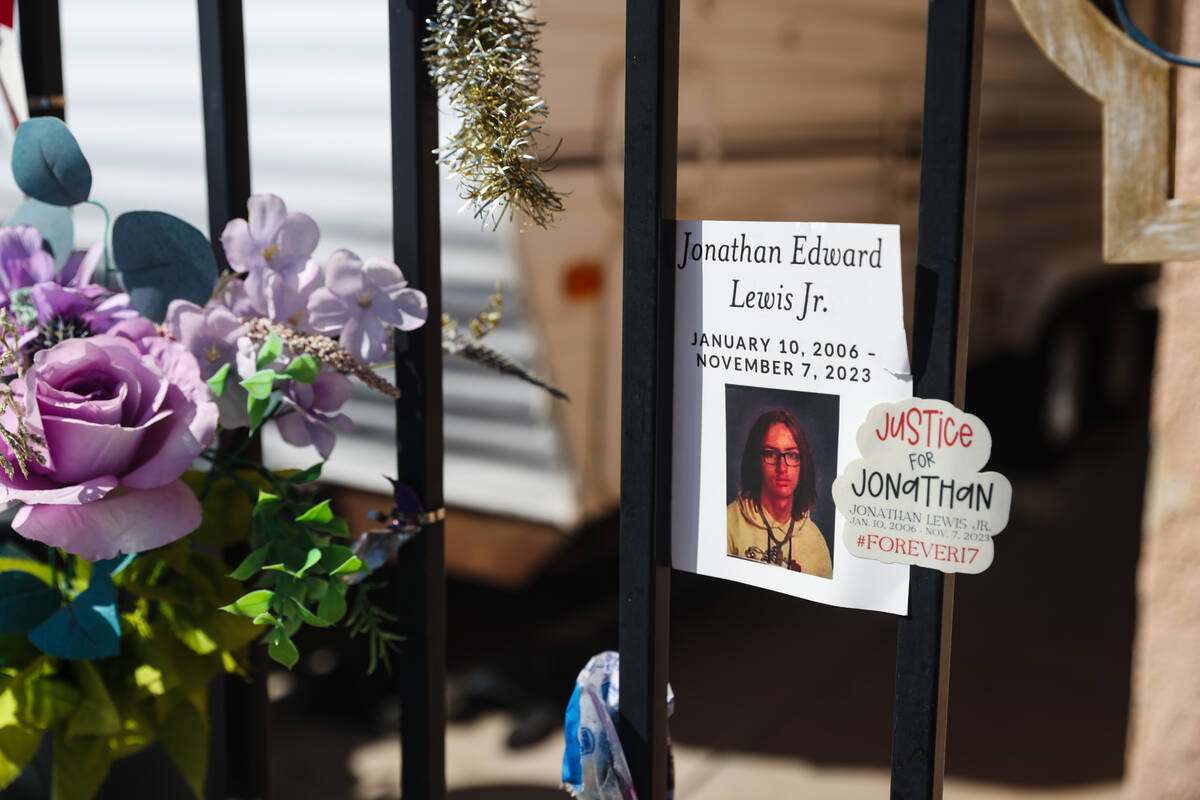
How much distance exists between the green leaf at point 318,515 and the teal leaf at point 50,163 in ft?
1.27

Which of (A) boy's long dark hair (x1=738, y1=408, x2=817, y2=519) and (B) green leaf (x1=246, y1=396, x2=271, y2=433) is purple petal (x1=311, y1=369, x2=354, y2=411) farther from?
(A) boy's long dark hair (x1=738, y1=408, x2=817, y2=519)

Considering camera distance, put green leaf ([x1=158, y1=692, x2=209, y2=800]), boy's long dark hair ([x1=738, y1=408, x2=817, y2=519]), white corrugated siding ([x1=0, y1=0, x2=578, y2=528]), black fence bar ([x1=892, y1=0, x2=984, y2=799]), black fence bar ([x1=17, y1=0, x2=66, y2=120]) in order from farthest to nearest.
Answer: white corrugated siding ([x1=0, y1=0, x2=578, y2=528]) → black fence bar ([x1=17, y1=0, x2=66, y2=120]) → green leaf ([x1=158, y1=692, x2=209, y2=800]) → boy's long dark hair ([x1=738, y1=408, x2=817, y2=519]) → black fence bar ([x1=892, y1=0, x2=984, y2=799])

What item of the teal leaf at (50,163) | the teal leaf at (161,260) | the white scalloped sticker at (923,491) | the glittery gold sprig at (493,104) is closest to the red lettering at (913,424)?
the white scalloped sticker at (923,491)

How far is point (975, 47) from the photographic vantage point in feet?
2.60

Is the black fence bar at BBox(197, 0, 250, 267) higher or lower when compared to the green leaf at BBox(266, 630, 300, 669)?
higher

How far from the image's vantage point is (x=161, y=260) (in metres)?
1.08

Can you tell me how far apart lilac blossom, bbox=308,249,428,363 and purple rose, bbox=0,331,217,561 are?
127 millimetres

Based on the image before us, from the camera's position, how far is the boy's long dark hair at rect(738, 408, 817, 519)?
0.89m

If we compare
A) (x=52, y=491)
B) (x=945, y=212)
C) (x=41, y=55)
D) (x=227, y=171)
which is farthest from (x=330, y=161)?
(x=945, y=212)

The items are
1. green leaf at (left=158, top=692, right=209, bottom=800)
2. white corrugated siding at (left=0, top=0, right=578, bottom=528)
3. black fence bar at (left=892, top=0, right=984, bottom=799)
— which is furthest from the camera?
white corrugated siding at (left=0, top=0, right=578, bottom=528)

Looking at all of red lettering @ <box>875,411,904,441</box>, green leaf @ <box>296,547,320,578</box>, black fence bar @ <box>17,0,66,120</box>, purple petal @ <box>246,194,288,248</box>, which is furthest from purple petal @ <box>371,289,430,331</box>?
black fence bar @ <box>17,0,66,120</box>

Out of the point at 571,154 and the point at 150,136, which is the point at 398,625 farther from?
the point at 150,136

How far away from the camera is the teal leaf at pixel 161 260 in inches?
42.3

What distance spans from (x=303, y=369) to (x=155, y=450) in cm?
16
